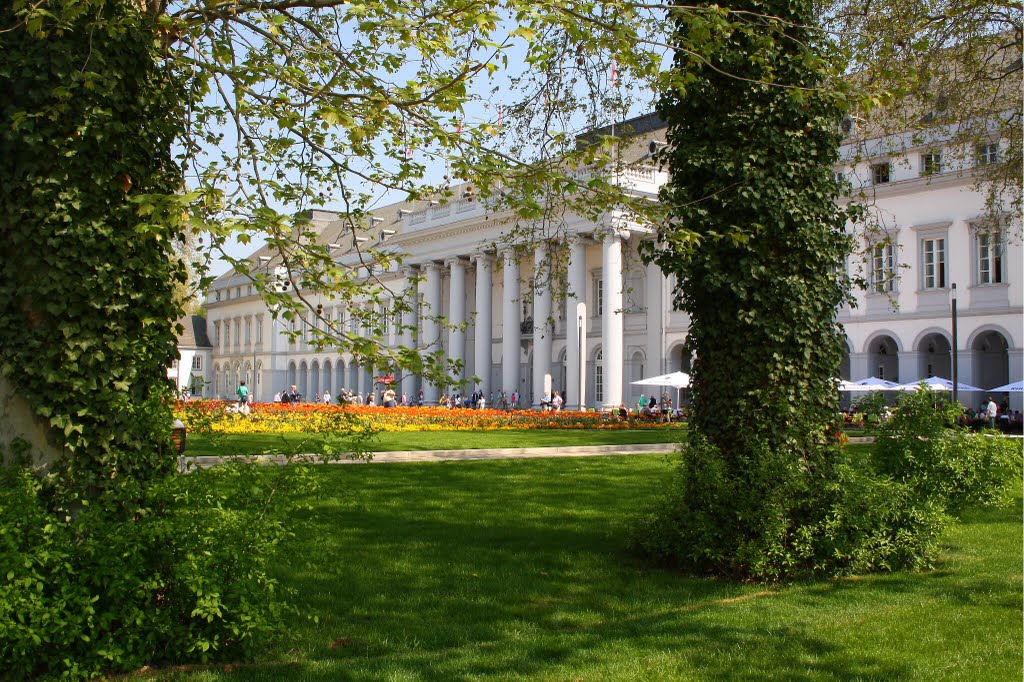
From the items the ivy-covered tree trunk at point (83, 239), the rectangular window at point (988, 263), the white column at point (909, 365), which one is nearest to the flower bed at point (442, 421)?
the white column at point (909, 365)

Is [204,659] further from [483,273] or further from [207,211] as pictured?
[483,273]

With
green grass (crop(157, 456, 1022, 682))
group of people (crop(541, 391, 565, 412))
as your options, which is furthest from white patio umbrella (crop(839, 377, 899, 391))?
green grass (crop(157, 456, 1022, 682))

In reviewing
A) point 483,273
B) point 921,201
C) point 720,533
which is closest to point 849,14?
point 720,533

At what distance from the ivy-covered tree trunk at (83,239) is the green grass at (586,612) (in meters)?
1.33

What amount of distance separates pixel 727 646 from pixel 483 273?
47394 millimetres

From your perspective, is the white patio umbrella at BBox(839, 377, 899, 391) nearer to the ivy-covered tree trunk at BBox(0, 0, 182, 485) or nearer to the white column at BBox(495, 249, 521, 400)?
the white column at BBox(495, 249, 521, 400)

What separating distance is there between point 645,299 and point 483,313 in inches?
382

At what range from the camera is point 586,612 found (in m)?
6.87

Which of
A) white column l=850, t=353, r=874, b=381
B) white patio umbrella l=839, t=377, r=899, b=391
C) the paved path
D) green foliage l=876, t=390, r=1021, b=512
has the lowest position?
the paved path

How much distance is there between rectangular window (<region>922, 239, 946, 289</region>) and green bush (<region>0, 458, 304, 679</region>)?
36.0 meters

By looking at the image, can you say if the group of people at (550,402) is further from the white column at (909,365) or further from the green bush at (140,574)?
the green bush at (140,574)

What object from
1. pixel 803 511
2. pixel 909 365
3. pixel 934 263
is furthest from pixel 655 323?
pixel 803 511

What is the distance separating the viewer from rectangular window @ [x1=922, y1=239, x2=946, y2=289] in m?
36.3

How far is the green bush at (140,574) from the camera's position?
475cm
